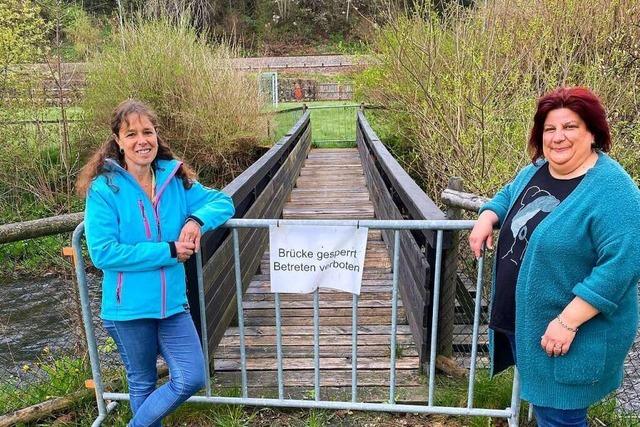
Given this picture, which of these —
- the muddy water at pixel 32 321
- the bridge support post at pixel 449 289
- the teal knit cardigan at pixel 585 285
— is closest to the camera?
the teal knit cardigan at pixel 585 285

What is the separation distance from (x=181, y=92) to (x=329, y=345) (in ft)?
33.4

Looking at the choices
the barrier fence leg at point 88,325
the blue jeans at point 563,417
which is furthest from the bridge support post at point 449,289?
the barrier fence leg at point 88,325

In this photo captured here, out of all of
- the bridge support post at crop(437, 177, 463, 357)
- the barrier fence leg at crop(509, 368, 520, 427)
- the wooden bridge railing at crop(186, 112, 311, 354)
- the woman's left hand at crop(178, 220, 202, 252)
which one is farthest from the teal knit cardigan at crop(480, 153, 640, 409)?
the wooden bridge railing at crop(186, 112, 311, 354)

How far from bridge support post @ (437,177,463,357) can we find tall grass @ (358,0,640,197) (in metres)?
2.46

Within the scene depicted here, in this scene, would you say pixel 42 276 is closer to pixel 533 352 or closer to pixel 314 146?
pixel 314 146

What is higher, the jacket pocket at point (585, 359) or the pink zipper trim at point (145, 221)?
the pink zipper trim at point (145, 221)

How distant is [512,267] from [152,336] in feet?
5.56

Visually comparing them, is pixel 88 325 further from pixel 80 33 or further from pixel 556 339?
pixel 80 33

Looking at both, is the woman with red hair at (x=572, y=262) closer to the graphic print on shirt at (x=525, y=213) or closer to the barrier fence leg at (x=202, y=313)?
the graphic print on shirt at (x=525, y=213)

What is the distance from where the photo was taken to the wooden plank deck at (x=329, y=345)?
3.42m

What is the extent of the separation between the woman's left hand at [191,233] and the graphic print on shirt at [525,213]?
1.41m

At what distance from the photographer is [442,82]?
260 inches

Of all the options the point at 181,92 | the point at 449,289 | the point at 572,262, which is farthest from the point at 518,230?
the point at 181,92

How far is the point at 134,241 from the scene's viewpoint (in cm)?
241
